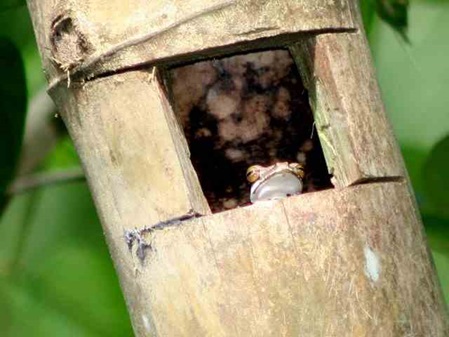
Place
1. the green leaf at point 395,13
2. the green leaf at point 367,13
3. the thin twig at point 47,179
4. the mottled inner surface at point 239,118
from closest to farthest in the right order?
1. the mottled inner surface at point 239,118
2. the green leaf at point 395,13
3. the green leaf at point 367,13
4. the thin twig at point 47,179

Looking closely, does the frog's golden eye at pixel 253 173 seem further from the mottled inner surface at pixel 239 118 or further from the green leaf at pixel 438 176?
the green leaf at pixel 438 176

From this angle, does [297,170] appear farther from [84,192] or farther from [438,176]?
[84,192]

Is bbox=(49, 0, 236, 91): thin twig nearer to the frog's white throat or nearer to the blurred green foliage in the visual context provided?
the frog's white throat

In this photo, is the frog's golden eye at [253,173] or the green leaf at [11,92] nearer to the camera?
the frog's golden eye at [253,173]

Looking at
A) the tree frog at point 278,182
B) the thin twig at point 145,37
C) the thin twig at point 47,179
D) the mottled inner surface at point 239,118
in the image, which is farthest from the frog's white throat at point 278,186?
the thin twig at point 47,179

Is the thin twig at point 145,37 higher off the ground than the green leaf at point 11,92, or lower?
lower

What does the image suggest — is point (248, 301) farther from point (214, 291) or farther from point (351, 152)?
point (351, 152)
